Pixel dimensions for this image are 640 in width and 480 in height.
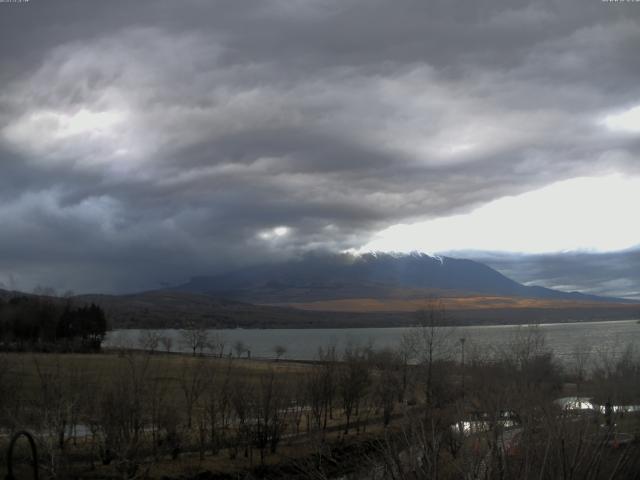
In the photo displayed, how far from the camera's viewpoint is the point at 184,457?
143 feet

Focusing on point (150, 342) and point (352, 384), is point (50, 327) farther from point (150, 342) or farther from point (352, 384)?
point (352, 384)

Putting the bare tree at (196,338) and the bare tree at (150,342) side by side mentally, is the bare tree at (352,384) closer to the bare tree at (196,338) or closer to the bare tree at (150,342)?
the bare tree at (150,342)

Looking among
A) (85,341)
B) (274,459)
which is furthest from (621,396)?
(85,341)

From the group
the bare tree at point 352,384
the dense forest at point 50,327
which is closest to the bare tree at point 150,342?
the dense forest at point 50,327

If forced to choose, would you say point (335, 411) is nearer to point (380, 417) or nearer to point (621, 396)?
point (380, 417)

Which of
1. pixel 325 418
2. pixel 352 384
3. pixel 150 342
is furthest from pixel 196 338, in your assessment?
pixel 325 418

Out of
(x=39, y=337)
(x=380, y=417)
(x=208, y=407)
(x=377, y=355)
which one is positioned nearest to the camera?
(x=208, y=407)

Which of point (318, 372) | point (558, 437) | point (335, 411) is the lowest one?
point (335, 411)

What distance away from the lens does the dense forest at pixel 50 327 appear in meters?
132

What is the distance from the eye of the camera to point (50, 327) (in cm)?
14150

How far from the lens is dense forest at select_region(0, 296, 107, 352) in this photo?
13188cm

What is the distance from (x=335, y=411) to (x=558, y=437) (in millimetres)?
57913

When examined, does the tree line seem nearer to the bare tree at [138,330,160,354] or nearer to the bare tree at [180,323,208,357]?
the bare tree at [138,330,160,354]

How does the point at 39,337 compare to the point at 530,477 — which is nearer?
the point at 530,477
